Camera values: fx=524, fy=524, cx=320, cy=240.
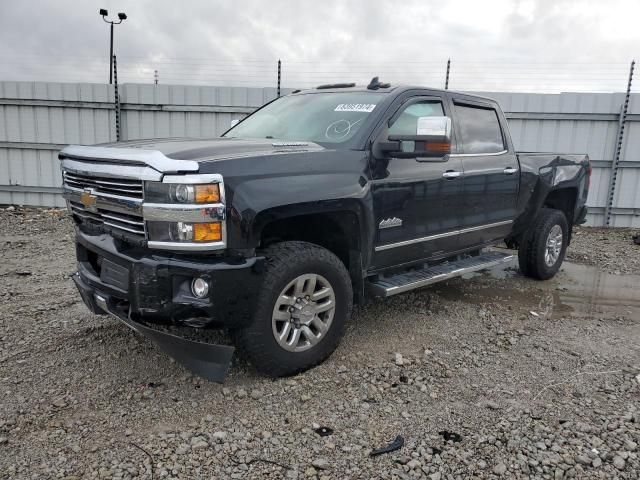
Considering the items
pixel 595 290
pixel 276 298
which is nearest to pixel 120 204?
pixel 276 298

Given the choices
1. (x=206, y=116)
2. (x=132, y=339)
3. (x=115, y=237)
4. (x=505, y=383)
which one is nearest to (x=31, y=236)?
(x=206, y=116)

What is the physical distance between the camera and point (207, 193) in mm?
2764

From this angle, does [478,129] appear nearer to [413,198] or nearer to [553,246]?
[413,198]

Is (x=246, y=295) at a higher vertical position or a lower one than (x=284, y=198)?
lower

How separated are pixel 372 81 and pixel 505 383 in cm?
254

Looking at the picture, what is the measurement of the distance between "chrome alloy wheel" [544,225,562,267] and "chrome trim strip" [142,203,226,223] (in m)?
4.33

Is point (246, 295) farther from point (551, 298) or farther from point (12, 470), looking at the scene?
point (551, 298)

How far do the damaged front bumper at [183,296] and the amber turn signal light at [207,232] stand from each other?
128 millimetres

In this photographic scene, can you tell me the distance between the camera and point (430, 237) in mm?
4215

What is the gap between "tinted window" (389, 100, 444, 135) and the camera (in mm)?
3930

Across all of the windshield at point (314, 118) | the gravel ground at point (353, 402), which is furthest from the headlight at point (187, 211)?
the windshield at point (314, 118)

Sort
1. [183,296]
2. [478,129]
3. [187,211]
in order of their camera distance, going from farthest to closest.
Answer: [478,129], [183,296], [187,211]

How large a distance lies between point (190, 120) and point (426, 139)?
679cm

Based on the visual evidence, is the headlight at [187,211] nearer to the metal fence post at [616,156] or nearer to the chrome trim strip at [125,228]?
the chrome trim strip at [125,228]
